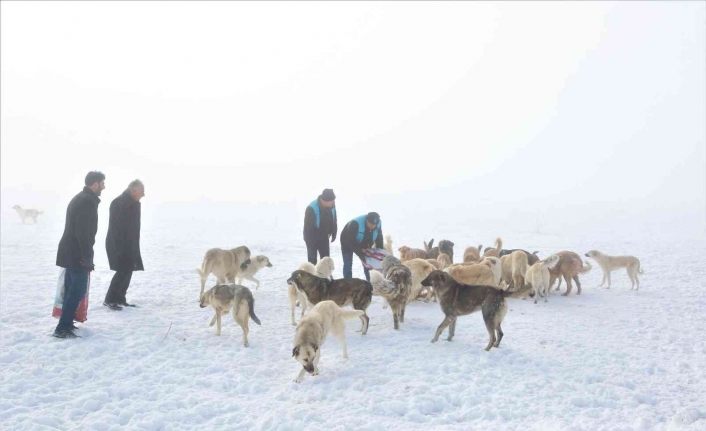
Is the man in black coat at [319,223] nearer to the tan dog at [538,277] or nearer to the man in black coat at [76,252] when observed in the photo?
the tan dog at [538,277]

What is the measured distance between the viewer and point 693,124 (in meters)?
142

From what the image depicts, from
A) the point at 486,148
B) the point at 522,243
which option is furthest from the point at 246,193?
the point at 486,148

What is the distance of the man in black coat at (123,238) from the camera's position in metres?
8.35

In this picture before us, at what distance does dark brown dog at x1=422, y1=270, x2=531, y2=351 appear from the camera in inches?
275

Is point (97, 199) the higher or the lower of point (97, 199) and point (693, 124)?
the lower

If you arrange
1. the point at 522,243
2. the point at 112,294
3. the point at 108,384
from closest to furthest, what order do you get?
the point at 108,384, the point at 112,294, the point at 522,243

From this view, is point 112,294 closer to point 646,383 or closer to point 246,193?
point 646,383

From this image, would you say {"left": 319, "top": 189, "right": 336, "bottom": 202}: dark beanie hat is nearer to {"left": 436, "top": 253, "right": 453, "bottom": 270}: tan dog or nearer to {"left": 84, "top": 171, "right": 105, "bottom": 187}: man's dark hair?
{"left": 436, "top": 253, "right": 453, "bottom": 270}: tan dog

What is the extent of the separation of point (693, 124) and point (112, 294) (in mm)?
167988

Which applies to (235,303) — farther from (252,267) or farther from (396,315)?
(252,267)

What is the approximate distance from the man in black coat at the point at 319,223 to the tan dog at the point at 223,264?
129 cm

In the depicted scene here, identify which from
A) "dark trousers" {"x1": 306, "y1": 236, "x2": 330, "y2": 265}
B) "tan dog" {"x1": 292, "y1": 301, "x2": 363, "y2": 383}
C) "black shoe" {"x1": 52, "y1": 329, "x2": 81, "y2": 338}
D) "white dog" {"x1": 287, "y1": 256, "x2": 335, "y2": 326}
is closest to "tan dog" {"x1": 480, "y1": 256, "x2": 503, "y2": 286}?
"white dog" {"x1": 287, "y1": 256, "x2": 335, "y2": 326}

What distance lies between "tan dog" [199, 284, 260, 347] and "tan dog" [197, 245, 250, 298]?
211 cm

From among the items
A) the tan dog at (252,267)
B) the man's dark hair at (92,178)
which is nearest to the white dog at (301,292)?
the tan dog at (252,267)
